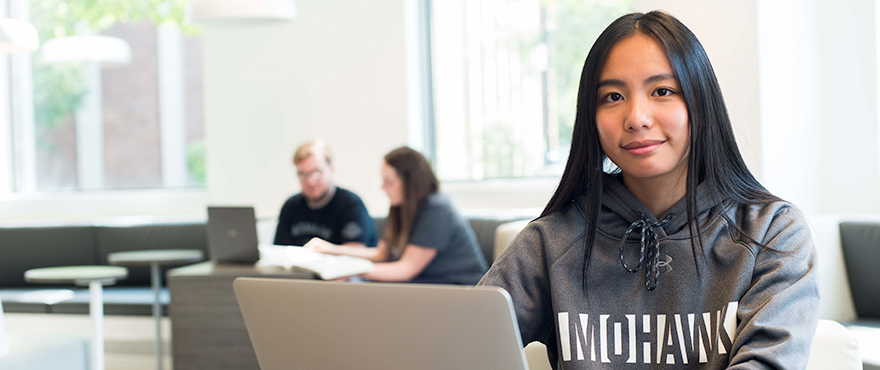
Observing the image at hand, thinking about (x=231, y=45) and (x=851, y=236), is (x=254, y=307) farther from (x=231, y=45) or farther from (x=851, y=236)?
(x=231, y=45)

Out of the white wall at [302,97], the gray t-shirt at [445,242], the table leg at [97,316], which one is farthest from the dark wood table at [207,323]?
the white wall at [302,97]

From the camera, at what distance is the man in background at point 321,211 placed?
377 cm

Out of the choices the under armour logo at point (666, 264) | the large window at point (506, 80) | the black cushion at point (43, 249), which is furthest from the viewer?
the black cushion at point (43, 249)

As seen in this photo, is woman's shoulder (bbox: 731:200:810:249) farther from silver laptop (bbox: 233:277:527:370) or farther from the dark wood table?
the dark wood table

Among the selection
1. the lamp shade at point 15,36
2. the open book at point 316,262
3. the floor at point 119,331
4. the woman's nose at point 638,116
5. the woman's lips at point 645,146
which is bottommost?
the floor at point 119,331

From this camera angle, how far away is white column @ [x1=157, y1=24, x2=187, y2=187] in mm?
5891

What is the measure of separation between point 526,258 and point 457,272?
2115 millimetres

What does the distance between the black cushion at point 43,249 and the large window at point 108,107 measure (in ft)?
3.41

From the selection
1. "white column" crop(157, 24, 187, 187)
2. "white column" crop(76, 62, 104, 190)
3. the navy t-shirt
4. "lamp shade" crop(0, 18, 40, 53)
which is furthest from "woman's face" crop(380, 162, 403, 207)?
"white column" crop(76, 62, 104, 190)

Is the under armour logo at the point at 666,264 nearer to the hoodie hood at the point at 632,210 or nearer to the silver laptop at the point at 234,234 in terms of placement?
the hoodie hood at the point at 632,210

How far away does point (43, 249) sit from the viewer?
16.7 feet

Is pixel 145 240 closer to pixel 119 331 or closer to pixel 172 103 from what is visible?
pixel 119 331

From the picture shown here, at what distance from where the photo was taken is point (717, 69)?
8.11 ft

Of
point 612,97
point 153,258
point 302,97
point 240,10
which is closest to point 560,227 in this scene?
point 612,97
